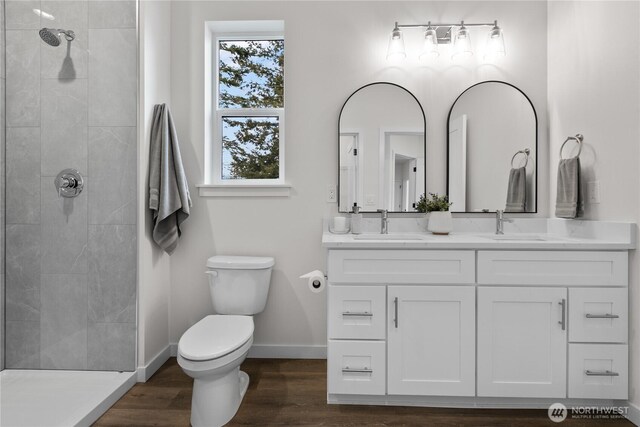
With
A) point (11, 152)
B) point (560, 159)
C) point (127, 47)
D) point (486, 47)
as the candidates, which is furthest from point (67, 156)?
point (560, 159)

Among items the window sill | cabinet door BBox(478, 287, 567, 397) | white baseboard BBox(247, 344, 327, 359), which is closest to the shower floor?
white baseboard BBox(247, 344, 327, 359)

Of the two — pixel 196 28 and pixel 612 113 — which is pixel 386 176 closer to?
pixel 612 113

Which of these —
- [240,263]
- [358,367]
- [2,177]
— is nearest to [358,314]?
[358,367]

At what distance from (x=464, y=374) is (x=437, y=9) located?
2.15m

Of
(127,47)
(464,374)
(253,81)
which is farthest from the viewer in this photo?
(253,81)

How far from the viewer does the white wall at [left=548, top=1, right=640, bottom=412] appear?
5.35 ft

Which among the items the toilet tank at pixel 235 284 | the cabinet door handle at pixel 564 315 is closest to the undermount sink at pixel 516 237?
the cabinet door handle at pixel 564 315

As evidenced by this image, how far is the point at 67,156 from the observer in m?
2.03

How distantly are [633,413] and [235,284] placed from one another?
204 cm

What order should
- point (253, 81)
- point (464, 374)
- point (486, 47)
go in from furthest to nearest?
point (253, 81) → point (486, 47) → point (464, 374)

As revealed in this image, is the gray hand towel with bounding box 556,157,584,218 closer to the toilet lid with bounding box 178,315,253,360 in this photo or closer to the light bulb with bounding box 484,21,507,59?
the light bulb with bounding box 484,21,507,59

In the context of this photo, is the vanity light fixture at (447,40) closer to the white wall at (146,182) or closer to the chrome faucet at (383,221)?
the chrome faucet at (383,221)

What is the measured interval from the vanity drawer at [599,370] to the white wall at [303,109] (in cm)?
91

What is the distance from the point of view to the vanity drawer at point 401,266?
171cm
